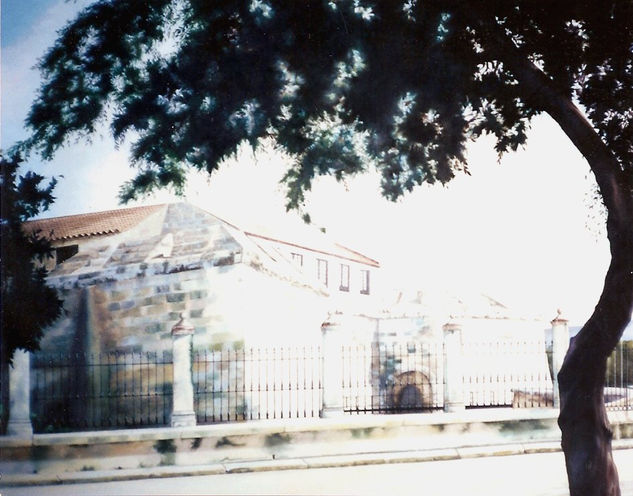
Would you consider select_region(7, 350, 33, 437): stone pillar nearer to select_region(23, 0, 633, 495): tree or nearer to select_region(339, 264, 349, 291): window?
select_region(23, 0, 633, 495): tree

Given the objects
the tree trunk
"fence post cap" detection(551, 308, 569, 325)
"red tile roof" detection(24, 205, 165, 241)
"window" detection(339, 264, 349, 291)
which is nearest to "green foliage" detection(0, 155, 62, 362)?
"red tile roof" detection(24, 205, 165, 241)

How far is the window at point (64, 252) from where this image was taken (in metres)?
7.25

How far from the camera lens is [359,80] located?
568 centimetres

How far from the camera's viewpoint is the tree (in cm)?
524

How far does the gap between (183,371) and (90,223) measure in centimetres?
207

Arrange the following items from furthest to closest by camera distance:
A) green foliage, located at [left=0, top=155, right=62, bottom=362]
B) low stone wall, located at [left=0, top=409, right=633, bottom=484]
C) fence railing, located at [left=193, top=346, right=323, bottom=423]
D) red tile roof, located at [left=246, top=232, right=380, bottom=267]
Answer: red tile roof, located at [left=246, top=232, right=380, bottom=267] < fence railing, located at [left=193, top=346, right=323, bottom=423] < low stone wall, located at [left=0, top=409, right=633, bottom=484] < green foliage, located at [left=0, top=155, right=62, bottom=362]

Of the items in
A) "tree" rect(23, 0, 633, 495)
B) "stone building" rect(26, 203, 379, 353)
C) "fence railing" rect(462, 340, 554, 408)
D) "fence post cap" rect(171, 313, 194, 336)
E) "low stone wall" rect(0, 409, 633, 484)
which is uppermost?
"tree" rect(23, 0, 633, 495)

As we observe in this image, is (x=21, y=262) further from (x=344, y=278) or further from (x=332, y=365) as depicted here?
(x=344, y=278)

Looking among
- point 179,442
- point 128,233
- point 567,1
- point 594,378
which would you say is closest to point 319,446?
point 179,442

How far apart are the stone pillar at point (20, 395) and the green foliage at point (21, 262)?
4.56 ft

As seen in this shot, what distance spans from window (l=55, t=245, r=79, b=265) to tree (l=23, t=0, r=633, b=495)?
5.39 ft

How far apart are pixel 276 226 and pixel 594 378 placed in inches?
192

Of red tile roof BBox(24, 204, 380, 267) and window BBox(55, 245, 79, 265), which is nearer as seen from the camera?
red tile roof BBox(24, 204, 380, 267)

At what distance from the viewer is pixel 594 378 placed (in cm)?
516
